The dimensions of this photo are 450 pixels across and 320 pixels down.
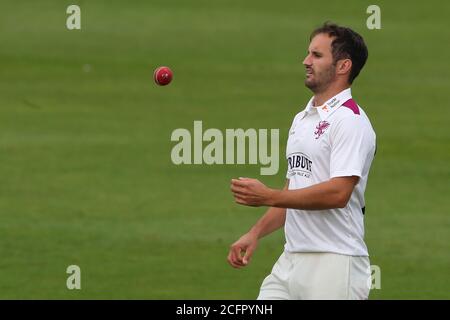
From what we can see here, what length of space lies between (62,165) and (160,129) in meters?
2.26

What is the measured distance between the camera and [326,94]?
9.25 m

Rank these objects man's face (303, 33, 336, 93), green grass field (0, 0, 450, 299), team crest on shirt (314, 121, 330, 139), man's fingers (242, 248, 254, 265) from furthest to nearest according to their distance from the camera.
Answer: green grass field (0, 0, 450, 299) < man's fingers (242, 248, 254, 265) < man's face (303, 33, 336, 93) < team crest on shirt (314, 121, 330, 139)

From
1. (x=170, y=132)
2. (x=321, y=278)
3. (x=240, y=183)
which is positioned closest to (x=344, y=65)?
(x=240, y=183)

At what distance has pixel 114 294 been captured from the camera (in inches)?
548

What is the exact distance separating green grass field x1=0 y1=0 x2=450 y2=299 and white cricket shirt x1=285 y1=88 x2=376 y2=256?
190 inches

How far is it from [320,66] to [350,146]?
0.67 m

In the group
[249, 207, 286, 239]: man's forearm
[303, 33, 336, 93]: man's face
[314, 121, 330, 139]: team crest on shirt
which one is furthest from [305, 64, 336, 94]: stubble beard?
[249, 207, 286, 239]: man's forearm

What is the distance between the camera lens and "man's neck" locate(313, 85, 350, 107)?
364 inches

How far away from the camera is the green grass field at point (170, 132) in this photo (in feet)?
49.8

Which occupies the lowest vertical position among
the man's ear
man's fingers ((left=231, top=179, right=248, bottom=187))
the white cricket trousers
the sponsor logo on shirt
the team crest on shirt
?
the white cricket trousers

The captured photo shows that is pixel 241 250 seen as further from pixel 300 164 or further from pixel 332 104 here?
pixel 332 104

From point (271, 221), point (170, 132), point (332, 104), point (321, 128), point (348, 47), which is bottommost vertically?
point (271, 221)

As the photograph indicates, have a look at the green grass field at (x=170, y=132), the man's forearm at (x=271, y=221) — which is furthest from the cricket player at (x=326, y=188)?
the green grass field at (x=170, y=132)

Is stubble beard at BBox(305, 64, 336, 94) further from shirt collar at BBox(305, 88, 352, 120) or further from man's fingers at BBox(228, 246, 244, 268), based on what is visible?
man's fingers at BBox(228, 246, 244, 268)
